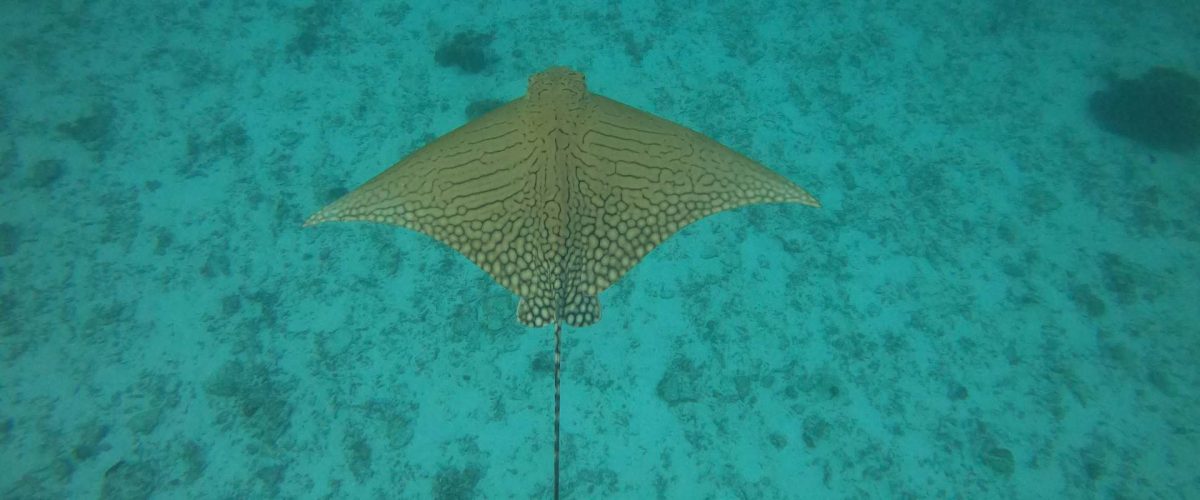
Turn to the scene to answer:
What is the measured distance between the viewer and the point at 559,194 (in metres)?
3.38

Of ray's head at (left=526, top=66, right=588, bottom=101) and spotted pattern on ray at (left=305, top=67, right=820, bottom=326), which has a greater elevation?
ray's head at (left=526, top=66, right=588, bottom=101)

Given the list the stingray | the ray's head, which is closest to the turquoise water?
the stingray

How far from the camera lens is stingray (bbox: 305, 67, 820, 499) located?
133 inches

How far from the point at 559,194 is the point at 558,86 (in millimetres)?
877

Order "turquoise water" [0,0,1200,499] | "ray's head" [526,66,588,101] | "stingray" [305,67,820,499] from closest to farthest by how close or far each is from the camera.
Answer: "stingray" [305,67,820,499]
"ray's head" [526,66,588,101]
"turquoise water" [0,0,1200,499]

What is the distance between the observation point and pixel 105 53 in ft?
22.6

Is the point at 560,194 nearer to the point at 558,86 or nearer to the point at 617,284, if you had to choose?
the point at 558,86

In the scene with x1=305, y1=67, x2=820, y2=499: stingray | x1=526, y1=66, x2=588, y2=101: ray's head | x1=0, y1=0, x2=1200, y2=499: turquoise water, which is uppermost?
x1=526, y1=66, x2=588, y2=101: ray's head

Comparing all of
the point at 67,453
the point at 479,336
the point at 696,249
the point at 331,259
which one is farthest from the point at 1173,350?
the point at 67,453

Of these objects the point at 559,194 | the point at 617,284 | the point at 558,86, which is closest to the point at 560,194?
the point at 559,194

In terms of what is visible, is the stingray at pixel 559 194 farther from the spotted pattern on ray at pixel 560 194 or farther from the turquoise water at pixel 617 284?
the turquoise water at pixel 617 284

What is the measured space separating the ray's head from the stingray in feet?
0.05

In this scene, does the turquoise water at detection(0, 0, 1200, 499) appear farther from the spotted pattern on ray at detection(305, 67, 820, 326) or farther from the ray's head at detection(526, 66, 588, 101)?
the ray's head at detection(526, 66, 588, 101)

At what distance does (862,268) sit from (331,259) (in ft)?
A: 19.4
